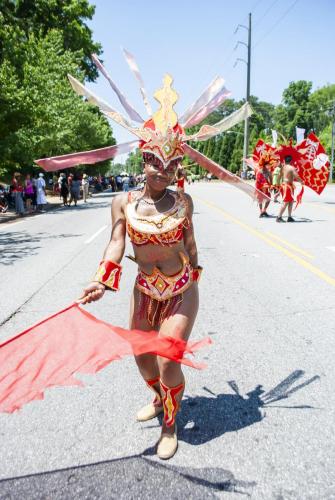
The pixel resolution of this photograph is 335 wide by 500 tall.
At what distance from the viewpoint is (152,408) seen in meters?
3.20

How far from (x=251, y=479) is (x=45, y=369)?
1265 millimetres

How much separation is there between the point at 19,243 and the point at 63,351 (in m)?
9.78

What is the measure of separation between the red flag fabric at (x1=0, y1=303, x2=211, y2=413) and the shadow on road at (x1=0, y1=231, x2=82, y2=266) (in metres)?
6.75

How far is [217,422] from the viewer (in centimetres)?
309

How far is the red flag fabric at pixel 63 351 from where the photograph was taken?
8.27ft

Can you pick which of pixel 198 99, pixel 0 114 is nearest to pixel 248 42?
pixel 0 114

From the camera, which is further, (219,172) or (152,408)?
(219,172)

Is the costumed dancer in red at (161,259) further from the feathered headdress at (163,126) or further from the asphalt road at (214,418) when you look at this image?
the asphalt road at (214,418)

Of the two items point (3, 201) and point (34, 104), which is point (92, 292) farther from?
point (3, 201)

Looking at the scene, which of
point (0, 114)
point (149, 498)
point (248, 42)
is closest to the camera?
point (149, 498)

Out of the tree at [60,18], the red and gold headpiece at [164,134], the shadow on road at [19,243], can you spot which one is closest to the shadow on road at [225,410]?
the red and gold headpiece at [164,134]

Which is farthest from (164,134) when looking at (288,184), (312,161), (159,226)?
(312,161)

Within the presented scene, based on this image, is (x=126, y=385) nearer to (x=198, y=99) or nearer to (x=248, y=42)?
(x=198, y=99)

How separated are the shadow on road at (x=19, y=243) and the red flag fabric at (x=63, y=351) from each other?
6.75 m
